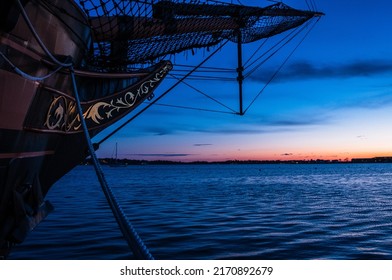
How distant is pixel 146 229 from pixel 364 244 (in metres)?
5.67

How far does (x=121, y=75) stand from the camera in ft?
21.0

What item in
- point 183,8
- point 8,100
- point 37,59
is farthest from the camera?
point 183,8

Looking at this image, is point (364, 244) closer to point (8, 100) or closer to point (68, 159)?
point (68, 159)

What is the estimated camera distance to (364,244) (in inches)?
355

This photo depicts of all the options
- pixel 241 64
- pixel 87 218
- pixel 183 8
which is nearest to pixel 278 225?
pixel 241 64

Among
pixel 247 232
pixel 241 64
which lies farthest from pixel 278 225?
pixel 241 64

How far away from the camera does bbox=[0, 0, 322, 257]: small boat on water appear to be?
3.95m

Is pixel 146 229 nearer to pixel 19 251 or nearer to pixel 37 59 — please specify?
pixel 19 251

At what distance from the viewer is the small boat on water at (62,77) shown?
395 centimetres

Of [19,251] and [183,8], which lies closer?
[183,8]

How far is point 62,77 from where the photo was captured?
4949 millimetres

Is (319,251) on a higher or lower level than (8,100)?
lower
